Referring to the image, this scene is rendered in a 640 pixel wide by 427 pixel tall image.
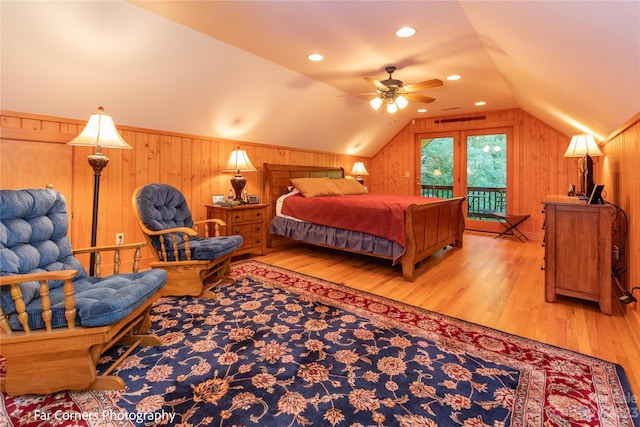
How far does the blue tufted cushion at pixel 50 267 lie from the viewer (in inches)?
59.6

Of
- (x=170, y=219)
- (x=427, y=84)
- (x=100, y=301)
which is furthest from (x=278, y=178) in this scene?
(x=100, y=301)

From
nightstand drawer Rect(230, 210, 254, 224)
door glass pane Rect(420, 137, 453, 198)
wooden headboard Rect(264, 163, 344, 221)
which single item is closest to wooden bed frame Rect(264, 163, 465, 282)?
wooden headboard Rect(264, 163, 344, 221)

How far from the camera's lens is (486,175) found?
6.26m

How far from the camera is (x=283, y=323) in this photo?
2334 mm

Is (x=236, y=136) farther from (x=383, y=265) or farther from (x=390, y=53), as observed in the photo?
(x=383, y=265)

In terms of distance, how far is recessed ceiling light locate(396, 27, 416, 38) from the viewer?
2810mm

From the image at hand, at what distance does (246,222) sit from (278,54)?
2.06 meters

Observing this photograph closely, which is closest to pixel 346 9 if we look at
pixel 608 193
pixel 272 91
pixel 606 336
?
pixel 272 91

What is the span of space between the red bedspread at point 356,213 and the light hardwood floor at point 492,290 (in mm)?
509

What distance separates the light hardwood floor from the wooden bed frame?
Result: 0.21 meters

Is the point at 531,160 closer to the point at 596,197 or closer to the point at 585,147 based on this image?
the point at 585,147

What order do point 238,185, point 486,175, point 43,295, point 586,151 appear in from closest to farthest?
point 43,295, point 586,151, point 238,185, point 486,175

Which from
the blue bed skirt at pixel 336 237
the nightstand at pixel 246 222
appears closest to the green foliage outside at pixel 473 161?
the blue bed skirt at pixel 336 237

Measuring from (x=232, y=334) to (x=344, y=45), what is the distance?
2876 mm
